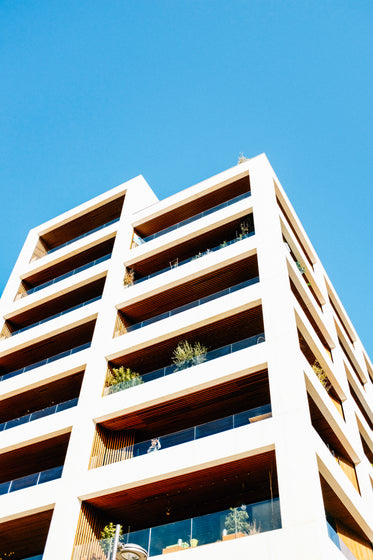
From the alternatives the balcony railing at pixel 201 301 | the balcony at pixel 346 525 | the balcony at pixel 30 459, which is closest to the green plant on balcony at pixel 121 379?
the balcony railing at pixel 201 301

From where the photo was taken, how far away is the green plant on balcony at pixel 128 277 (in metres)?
21.8

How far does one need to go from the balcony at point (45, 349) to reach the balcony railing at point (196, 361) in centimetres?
420

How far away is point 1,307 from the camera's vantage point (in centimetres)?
2555

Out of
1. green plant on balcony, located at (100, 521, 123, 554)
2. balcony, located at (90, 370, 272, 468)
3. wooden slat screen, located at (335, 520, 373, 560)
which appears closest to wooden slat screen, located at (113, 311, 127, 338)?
balcony, located at (90, 370, 272, 468)

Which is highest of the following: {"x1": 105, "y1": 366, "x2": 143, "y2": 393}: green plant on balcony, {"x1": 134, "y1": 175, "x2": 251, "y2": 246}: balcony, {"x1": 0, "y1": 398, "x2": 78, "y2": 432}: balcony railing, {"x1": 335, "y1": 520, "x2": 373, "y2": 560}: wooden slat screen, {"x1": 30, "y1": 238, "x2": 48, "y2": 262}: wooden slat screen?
{"x1": 30, "y1": 238, "x2": 48, "y2": 262}: wooden slat screen

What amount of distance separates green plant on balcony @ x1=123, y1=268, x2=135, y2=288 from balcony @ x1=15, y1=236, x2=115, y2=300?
246cm

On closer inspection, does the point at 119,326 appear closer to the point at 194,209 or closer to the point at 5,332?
the point at 194,209

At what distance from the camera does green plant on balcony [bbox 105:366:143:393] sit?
1717 cm

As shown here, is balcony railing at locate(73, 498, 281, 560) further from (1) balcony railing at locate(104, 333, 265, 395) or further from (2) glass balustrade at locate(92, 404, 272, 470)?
(1) balcony railing at locate(104, 333, 265, 395)

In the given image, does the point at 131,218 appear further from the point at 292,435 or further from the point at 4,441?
the point at 292,435

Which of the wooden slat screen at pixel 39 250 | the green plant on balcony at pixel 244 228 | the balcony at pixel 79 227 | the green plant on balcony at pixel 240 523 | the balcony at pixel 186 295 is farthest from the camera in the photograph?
the wooden slat screen at pixel 39 250

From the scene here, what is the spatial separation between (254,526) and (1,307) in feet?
57.1

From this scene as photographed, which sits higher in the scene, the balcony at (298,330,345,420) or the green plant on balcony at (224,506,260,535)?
the balcony at (298,330,345,420)

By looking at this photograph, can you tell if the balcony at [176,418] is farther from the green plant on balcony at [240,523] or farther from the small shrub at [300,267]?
the small shrub at [300,267]
